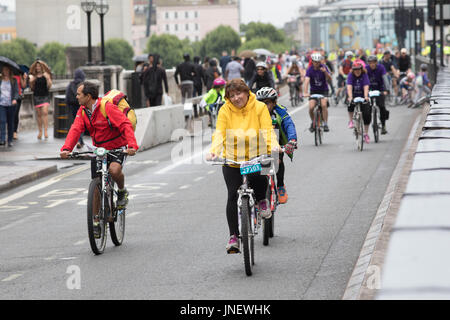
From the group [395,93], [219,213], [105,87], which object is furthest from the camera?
[395,93]

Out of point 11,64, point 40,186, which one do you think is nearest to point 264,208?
point 40,186

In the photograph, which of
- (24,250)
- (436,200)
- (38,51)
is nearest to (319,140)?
(24,250)

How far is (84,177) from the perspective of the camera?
610 inches

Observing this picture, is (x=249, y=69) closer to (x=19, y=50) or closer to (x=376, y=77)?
(x=376, y=77)

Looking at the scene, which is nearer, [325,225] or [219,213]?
[325,225]

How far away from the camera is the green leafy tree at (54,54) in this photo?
15838cm

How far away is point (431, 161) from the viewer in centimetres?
778

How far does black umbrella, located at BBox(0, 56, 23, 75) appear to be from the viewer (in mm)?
19156

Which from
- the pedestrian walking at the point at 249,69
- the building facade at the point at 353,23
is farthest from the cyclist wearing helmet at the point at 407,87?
the building facade at the point at 353,23

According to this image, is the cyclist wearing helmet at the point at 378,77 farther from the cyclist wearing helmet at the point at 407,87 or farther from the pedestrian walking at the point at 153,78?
the cyclist wearing helmet at the point at 407,87

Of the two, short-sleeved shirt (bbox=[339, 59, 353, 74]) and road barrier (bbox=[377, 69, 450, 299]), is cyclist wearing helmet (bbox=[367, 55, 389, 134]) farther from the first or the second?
road barrier (bbox=[377, 69, 450, 299])

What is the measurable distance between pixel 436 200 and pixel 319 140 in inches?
548
